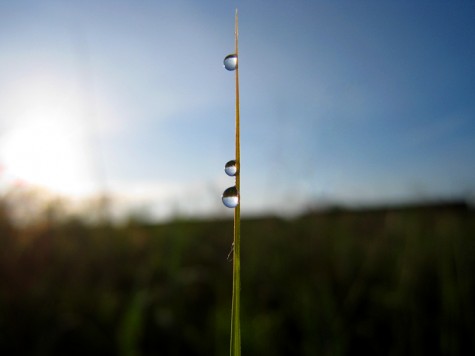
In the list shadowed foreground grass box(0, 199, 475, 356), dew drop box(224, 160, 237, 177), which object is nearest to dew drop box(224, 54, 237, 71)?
dew drop box(224, 160, 237, 177)

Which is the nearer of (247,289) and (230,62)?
(230,62)

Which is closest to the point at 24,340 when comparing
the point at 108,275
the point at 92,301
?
the point at 92,301

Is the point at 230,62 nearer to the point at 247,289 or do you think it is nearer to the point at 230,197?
the point at 230,197

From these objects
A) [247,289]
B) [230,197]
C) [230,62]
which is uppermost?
[230,62]

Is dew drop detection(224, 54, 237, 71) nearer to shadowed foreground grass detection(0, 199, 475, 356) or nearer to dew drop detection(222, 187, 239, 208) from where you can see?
dew drop detection(222, 187, 239, 208)

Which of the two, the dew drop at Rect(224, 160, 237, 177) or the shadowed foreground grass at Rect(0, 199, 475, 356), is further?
the shadowed foreground grass at Rect(0, 199, 475, 356)

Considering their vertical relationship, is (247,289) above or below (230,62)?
below

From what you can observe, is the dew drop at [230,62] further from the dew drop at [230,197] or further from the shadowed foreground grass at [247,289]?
the shadowed foreground grass at [247,289]

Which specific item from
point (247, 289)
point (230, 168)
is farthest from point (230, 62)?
point (247, 289)

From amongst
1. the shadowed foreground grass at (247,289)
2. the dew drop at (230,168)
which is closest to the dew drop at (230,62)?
the dew drop at (230,168)
